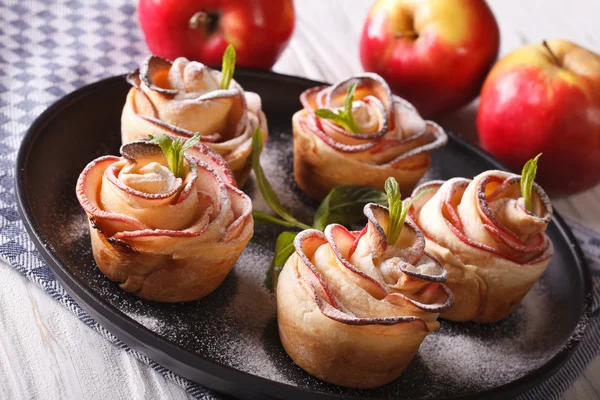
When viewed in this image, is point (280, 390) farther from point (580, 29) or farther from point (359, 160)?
point (580, 29)

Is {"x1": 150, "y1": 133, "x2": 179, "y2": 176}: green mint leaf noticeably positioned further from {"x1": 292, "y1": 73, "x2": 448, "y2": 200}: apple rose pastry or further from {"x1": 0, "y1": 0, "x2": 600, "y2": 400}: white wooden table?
{"x1": 292, "y1": 73, "x2": 448, "y2": 200}: apple rose pastry

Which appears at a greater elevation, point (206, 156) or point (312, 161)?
point (206, 156)

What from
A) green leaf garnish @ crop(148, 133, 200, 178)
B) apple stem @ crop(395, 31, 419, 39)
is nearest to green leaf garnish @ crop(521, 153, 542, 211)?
green leaf garnish @ crop(148, 133, 200, 178)

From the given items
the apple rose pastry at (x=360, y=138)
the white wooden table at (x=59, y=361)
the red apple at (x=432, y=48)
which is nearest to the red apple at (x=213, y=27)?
the red apple at (x=432, y=48)

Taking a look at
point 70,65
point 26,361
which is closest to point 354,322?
point 26,361

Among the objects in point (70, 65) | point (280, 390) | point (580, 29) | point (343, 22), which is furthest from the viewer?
point (580, 29)

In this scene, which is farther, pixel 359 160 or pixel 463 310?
pixel 359 160
